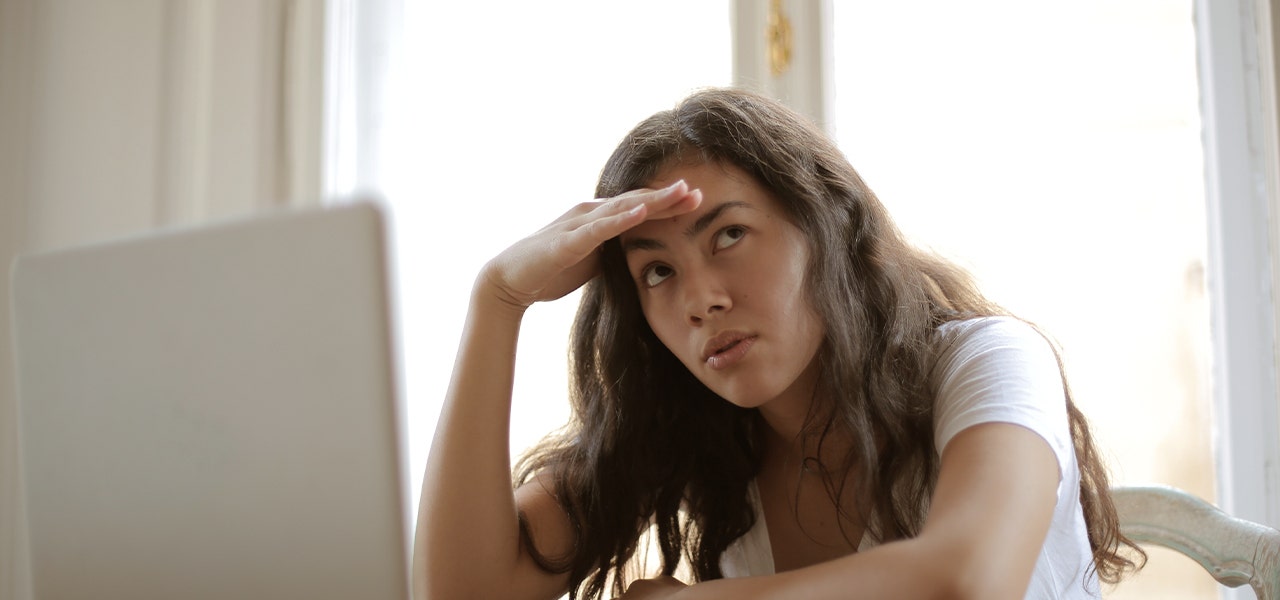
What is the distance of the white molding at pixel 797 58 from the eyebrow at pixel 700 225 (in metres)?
0.83

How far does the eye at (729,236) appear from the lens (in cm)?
114

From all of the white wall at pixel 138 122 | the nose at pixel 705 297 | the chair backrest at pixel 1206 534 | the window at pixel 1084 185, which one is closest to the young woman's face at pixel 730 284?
the nose at pixel 705 297

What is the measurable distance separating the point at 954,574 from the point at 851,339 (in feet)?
1.17

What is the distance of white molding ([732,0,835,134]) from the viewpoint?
1931mm

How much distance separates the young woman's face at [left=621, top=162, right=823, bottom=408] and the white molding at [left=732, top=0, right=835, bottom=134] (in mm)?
806

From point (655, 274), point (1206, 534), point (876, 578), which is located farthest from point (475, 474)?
point (1206, 534)

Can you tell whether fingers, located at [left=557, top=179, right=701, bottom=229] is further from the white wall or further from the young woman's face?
the white wall

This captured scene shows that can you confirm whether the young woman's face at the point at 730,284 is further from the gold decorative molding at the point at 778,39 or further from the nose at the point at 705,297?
the gold decorative molding at the point at 778,39

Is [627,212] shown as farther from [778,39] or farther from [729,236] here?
[778,39]

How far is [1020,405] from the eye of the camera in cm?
100

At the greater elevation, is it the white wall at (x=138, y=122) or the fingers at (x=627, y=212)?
the white wall at (x=138, y=122)

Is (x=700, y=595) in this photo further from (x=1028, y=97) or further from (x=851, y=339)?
(x=1028, y=97)

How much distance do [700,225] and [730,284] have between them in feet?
0.24

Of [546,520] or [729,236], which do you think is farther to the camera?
[546,520]
